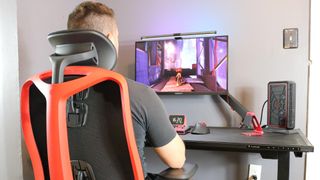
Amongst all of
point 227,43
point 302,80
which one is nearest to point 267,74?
point 302,80

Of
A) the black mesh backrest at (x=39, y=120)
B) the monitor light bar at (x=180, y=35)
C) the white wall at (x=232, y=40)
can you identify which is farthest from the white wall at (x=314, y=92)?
the black mesh backrest at (x=39, y=120)

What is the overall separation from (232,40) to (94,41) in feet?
4.82

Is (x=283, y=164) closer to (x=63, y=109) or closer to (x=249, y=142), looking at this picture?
(x=249, y=142)

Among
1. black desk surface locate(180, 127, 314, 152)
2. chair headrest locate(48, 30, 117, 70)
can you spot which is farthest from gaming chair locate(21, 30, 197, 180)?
black desk surface locate(180, 127, 314, 152)

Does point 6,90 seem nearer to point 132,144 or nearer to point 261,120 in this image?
point 132,144

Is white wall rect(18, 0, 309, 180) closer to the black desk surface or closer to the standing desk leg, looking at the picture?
the black desk surface

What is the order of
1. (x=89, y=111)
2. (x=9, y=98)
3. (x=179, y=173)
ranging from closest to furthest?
1. (x=89, y=111)
2. (x=179, y=173)
3. (x=9, y=98)

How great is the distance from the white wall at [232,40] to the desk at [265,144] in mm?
434

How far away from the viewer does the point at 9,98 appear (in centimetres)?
121

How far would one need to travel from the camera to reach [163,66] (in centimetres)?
212

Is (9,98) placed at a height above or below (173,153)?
above

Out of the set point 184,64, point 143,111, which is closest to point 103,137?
point 143,111

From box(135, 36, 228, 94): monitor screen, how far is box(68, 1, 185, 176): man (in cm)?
98

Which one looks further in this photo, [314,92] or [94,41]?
[314,92]
